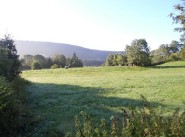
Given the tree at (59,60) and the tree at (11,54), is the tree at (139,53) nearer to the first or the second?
the tree at (11,54)

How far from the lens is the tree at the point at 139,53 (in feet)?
240

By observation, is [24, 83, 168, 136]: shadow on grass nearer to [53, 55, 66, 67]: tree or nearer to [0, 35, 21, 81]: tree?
[0, 35, 21, 81]: tree

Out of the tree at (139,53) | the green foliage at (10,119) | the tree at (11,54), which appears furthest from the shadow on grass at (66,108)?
the tree at (139,53)

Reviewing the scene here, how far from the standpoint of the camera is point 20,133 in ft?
48.7

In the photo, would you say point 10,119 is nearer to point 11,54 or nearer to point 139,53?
point 11,54

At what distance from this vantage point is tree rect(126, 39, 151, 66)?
240 ft

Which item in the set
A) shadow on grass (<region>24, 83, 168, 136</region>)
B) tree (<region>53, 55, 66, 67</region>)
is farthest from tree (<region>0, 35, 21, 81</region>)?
tree (<region>53, 55, 66, 67</region>)

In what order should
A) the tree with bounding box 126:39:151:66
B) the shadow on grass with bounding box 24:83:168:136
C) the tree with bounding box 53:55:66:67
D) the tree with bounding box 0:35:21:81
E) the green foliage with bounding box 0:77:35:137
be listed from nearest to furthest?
the green foliage with bounding box 0:77:35:137, the shadow on grass with bounding box 24:83:168:136, the tree with bounding box 0:35:21:81, the tree with bounding box 126:39:151:66, the tree with bounding box 53:55:66:67

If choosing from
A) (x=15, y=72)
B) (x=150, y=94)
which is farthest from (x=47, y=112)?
(x=15, y=72)

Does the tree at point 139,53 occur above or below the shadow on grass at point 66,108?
above

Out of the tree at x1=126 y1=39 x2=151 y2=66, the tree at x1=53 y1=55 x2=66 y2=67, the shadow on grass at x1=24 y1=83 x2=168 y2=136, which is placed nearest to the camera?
the shadow on grass at x1=24 y1=83 x2=168 y2=136

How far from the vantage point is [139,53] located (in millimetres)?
73938

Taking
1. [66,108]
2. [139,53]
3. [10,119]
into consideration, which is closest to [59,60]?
[139,53]

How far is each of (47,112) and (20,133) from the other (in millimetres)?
5050
